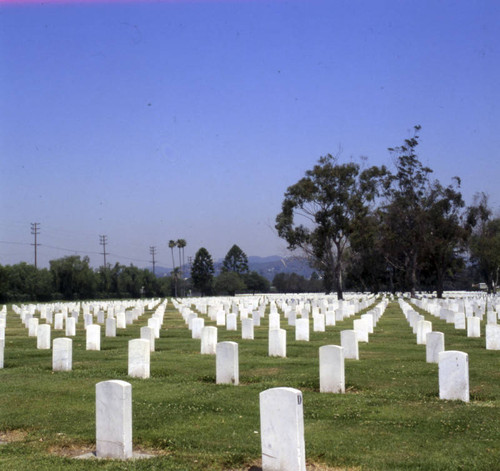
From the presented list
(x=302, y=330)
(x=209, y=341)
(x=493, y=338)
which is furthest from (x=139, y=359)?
(x=493, y=338)

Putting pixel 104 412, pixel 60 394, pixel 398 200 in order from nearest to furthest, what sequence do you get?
pixel 104 412 < pixel 60 394 < pixel 398 200

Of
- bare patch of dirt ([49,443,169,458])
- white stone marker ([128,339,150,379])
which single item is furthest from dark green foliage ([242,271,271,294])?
bare patch of dirt ([49,443,169,458])

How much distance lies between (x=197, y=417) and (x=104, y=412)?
6.86 feet

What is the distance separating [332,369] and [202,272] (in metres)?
106

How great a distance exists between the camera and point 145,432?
28.7ft

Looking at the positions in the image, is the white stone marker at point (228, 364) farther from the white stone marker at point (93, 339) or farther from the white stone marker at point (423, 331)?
the white stone marker at point (423, 331)

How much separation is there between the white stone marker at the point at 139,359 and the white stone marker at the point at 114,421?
5.20 meters

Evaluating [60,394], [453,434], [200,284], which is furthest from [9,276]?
[453,434]

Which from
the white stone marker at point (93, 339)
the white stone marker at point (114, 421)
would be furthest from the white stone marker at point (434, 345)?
the white stone marker at point (93, 339)

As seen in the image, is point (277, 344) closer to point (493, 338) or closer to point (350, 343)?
point (350, 343)

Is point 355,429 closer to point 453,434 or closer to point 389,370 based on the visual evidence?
point 453,434

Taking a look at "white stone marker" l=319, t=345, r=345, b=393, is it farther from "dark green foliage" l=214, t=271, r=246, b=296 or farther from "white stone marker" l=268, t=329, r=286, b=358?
"dark green foliage" l=214, t=271, r=246, b=296

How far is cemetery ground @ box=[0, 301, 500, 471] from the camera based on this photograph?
7.49 m

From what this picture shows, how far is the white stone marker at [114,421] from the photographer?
7.70 metres
